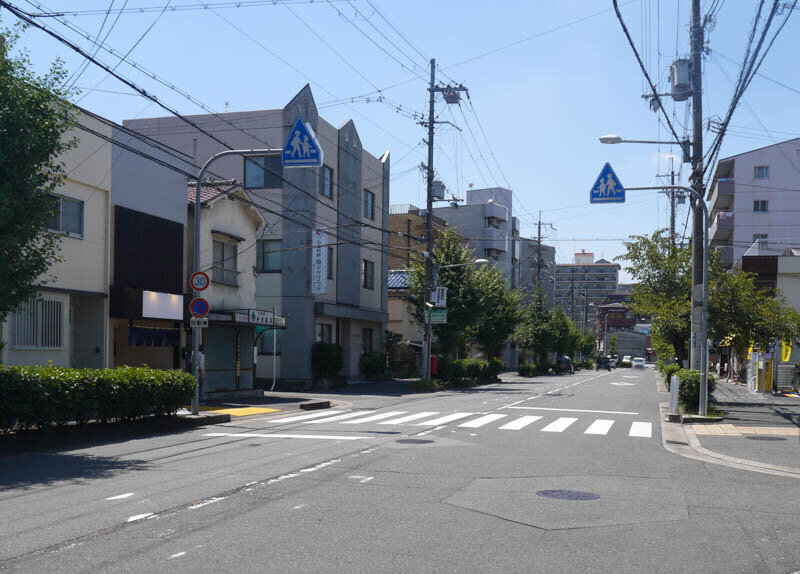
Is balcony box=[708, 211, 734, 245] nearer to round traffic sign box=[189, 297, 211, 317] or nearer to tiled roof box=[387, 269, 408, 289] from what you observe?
tiled roof box=[387, 269, 408, 289]

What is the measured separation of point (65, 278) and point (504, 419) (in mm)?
11817

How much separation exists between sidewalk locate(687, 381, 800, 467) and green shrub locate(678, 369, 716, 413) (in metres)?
0.92

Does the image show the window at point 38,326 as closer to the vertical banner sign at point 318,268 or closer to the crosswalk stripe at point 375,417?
the crosswalk stripe at point 375,417

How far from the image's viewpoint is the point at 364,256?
42.5 m

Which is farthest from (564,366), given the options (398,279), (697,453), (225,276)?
(697,453)

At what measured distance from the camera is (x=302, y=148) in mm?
16891

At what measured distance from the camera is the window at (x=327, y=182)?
37281mm

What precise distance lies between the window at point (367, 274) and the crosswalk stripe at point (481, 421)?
2252 cm

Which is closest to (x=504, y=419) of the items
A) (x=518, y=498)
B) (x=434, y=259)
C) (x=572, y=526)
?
(x=518, y=498)

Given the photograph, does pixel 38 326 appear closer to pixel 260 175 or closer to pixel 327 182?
pixel 260 175

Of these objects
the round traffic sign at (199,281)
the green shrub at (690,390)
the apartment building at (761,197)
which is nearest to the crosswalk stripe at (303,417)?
the round traffic sign at (199,281)

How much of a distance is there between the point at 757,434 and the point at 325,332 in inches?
984

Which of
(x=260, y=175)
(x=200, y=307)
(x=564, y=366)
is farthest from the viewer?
(x=564, y=366)

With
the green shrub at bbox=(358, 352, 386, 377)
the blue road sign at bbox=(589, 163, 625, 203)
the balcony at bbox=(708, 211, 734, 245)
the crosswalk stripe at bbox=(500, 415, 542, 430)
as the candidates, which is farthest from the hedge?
the balcony at bbox=(708, 211, 734, 245)
